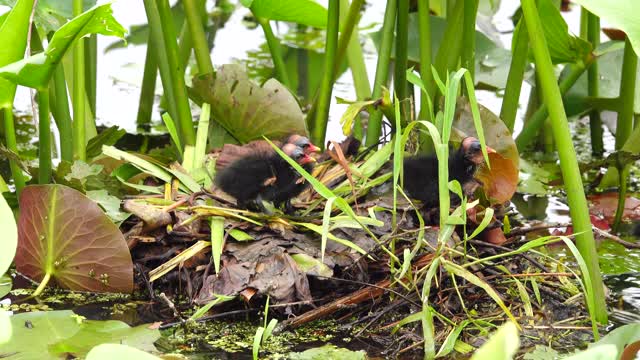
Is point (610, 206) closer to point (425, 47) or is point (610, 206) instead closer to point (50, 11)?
point (425, 47)

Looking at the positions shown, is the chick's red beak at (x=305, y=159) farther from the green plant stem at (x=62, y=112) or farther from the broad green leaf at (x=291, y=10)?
the green plant stem at (x=62, y=112)

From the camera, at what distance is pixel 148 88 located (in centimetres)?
455

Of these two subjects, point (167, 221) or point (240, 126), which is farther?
point (240, 126)

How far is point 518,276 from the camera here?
282cm

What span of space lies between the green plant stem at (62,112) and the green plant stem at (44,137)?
0.24 metres

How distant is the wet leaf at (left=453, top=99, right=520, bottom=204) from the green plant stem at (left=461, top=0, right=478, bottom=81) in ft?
0.63

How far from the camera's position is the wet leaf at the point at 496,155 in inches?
119

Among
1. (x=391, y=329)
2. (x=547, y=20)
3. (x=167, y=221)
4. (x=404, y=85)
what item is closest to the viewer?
(x=391, y=329)

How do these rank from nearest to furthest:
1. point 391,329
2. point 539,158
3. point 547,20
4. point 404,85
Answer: point 391,329 → point 547,20 → point 404,85 → point 539,158

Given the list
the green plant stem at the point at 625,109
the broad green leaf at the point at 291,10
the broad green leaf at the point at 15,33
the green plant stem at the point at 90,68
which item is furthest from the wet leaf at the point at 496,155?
the green plant stem at the point at 90,68

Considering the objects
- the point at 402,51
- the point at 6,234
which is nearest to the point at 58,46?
the point at 6,234

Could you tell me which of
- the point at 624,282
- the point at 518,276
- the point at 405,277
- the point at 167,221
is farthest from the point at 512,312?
the point at 167,221

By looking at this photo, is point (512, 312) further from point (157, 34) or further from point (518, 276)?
point (157, 34)

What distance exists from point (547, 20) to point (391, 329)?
1166 millimetres
